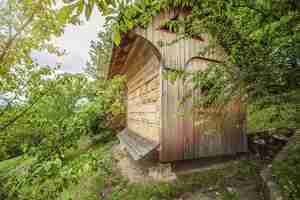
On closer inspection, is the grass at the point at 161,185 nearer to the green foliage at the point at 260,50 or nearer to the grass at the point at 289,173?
the grass at the point at 289,173

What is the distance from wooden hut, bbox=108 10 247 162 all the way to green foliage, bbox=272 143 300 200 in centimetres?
105

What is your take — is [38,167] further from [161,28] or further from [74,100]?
[161,28]

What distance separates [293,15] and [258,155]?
4.13 meters

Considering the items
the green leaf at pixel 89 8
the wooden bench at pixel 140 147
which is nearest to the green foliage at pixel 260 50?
the green leaf at pixel 89 8

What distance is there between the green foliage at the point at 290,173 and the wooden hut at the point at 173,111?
105 cm

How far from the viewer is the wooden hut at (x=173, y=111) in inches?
134

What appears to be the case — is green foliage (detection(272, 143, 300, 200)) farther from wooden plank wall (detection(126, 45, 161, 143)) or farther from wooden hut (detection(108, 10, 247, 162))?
wooden plank wall (detection(126, 45, 161, 143))

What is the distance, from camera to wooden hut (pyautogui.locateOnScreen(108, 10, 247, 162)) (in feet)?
11.2

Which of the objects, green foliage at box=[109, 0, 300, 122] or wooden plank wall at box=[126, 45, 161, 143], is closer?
green foliage at box=[109, 0, 300, 122]

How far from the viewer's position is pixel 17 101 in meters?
2.05

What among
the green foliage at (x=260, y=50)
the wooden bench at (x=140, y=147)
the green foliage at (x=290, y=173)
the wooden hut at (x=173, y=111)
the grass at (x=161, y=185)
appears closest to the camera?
the green foliage at (x=260, y=50)

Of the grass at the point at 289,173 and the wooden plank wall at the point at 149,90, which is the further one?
the wooden plank wall at the point at 149,90

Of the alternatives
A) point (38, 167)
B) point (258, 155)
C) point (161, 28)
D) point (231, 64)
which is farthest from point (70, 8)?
point (258, 155)

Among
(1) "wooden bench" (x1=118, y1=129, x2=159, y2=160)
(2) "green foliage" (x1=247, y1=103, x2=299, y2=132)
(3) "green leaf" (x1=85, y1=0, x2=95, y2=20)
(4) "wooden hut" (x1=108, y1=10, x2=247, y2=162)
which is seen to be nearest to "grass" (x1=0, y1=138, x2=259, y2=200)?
(4) "wooden hut" (x1=108, y1=10, x2=247, y2=162)
